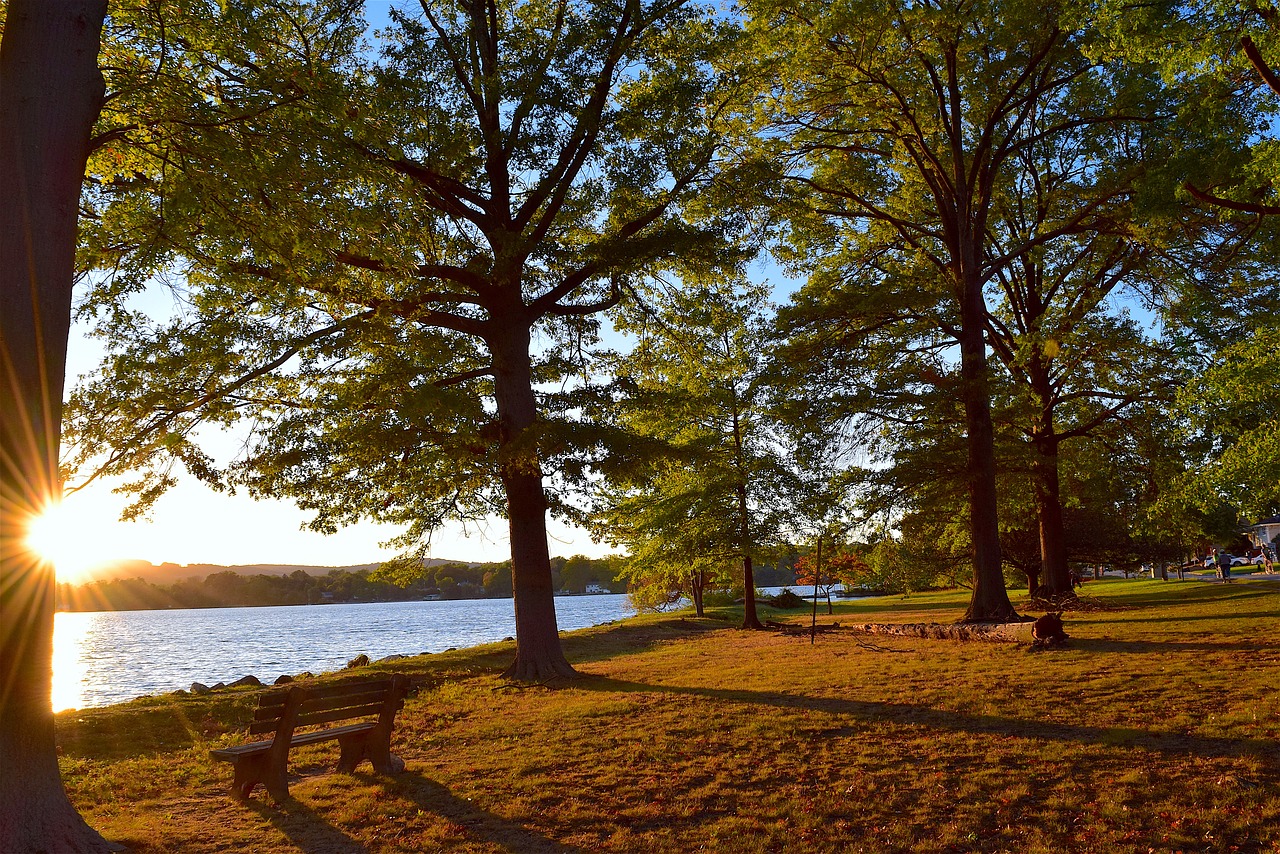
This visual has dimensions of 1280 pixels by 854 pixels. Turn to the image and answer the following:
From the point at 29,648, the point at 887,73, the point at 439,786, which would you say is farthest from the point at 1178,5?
the point at 29,648

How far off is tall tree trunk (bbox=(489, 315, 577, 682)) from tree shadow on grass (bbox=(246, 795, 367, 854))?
7.39m

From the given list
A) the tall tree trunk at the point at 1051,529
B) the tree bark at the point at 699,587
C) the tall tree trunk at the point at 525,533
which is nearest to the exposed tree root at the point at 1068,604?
the tall tree trunk at the point at 1051,529

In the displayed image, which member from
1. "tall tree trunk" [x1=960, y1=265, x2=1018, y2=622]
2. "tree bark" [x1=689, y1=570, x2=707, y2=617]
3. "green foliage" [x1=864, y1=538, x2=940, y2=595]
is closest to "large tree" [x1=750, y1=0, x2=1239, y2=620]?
"tall tree trunk" [x1=960, y1=265, x2=1018, y2=622]

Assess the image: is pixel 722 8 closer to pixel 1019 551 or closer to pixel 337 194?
pixel 337 194

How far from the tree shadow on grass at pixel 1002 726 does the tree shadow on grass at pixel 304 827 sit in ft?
16.9

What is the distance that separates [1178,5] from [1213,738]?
1004cm

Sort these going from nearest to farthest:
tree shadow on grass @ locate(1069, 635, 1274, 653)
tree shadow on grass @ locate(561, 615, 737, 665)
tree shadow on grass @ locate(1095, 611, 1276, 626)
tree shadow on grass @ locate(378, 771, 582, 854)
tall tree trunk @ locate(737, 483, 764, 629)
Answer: tree shadow on grass @ locate(378, 771, 582, 854) → tree shadow on grass @ locate(1069, 635, 1274, 653) → tree shadow on grass @ locate(1095, 611, 1276, 626) → tree shadow on grass @ locate(561, 615, 737, 665) → tall tree trunk @ locate(737, 483, 764, 629)

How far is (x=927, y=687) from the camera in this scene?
35.8 feet

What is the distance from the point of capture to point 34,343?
5547mm

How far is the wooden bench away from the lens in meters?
7.22

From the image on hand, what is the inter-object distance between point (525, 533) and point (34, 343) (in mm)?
9712

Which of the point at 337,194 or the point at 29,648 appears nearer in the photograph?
the point at 29,648

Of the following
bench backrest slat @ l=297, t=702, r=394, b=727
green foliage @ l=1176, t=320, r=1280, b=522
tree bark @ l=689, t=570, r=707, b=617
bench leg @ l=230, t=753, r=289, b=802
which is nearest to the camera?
bench leg @ l=230, t=753, r=289, b=802

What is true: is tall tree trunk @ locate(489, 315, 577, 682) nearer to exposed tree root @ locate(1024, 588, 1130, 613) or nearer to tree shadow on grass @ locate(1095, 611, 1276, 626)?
tree shadow on grass @ locate(1095, 611, 1276, 626)
